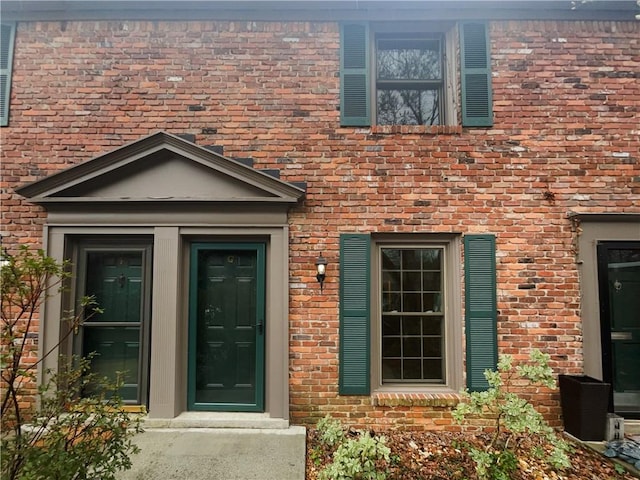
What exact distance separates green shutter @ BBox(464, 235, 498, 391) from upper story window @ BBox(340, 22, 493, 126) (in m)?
1.47

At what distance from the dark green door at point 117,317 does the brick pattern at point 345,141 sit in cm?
80

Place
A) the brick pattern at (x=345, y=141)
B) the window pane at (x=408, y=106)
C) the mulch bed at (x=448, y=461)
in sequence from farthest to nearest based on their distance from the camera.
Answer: the window pane at (x=408, y=106), the brick pattern at (x=345, y=141), the mulch bed at (x=448, y=461)

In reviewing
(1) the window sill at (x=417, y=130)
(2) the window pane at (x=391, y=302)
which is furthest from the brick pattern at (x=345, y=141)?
(2) the window pane at (x=391, y=302)

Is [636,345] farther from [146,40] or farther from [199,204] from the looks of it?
[146,40]

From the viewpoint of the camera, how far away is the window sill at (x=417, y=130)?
4.56 m

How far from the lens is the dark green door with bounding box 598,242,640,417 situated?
4.42 metres

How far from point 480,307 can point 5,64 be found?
6.28 m

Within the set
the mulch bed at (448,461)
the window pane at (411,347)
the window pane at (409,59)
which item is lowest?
the mulch bed at (448,461)

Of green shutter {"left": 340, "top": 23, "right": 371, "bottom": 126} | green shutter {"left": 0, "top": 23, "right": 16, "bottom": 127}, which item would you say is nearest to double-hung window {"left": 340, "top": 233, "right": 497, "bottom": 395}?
green shutter {"left": 340, "top": 23, "right": 371, "bottom": 126}

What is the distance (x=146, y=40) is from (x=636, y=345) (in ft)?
22.3

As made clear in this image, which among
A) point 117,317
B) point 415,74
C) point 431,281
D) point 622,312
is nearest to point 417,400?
point 431,281

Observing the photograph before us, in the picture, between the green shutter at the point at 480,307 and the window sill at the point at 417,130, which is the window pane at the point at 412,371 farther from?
the window sill at the point at 417,130

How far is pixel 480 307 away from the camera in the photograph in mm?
4371

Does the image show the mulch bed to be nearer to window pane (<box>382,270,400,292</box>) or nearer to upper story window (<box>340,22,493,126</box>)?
window pane (<box>382,270,400,292</box>)
